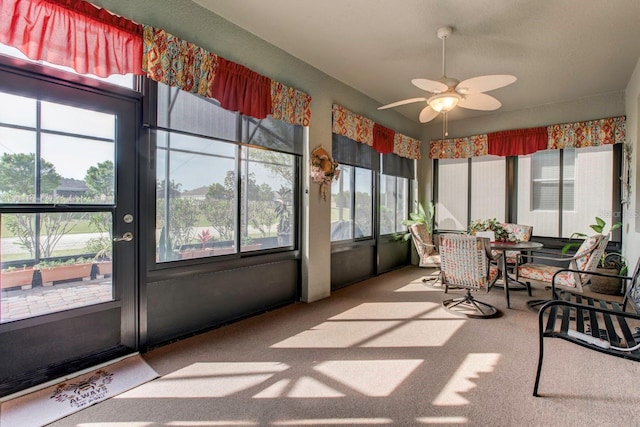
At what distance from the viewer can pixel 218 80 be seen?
283cm

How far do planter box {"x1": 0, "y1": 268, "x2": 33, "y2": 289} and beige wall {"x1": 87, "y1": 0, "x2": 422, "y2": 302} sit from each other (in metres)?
1.84

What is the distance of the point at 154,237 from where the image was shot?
8.46 feet

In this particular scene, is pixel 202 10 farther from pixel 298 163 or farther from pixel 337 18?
pixel 298 163

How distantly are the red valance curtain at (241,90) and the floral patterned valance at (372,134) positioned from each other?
127 centimetres

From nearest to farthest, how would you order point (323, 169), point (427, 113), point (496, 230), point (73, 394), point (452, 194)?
1. point (73, 394)
2. point (427, 113)
3. point (323, 169)
4. point (496, 230)
5. point (452, 194)

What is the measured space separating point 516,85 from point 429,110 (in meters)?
1.82

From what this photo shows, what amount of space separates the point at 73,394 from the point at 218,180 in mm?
1884

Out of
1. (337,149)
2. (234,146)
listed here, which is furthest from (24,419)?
(337,149)

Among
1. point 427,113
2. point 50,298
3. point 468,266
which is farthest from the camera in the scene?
point 427,113

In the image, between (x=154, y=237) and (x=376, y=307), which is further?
(x=376, y=307)

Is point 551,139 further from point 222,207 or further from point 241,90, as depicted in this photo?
point 222,207

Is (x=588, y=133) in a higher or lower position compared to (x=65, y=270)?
higher

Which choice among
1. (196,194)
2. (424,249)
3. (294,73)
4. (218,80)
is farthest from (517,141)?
(196,194)

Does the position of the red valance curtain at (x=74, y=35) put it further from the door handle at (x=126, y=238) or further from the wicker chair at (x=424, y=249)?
the wicker chair at (x=424, y=249)
